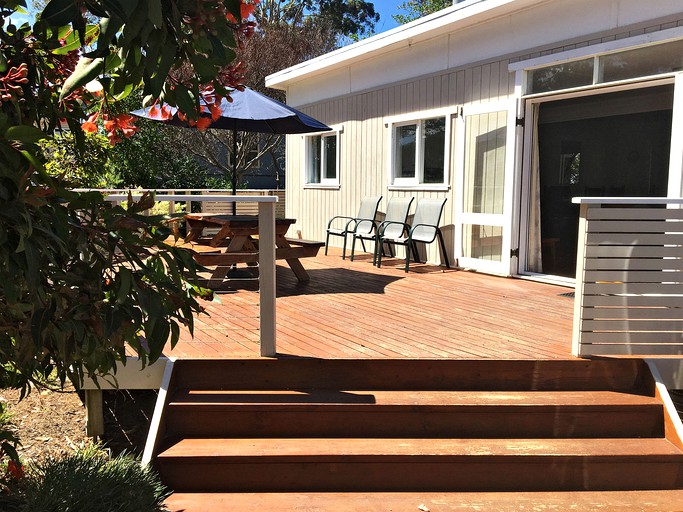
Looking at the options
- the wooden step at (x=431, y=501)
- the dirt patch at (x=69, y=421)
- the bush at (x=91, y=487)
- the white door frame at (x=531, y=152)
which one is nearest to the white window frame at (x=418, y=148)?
the white door frame at (x=531, y=152)

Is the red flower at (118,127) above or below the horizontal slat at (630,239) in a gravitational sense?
above

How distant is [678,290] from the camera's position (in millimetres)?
3217

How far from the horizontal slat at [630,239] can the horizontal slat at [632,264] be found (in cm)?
9

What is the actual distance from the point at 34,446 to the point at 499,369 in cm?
273

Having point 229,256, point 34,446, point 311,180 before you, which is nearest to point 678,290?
point 229,256

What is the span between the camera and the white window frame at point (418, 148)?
677cm

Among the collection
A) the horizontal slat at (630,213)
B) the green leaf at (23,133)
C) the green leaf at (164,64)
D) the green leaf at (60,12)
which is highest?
the green leaf at (60,12)

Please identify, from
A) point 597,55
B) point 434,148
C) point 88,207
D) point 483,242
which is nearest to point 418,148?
point 434,148

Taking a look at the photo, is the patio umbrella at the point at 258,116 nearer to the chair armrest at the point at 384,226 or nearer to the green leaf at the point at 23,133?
the chair armrest at the point at 384,226

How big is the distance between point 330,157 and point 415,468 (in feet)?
22.9

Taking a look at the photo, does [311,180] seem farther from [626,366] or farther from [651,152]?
[626,366]

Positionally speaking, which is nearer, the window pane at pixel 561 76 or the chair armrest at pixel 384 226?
the window pane at pixel 561 76

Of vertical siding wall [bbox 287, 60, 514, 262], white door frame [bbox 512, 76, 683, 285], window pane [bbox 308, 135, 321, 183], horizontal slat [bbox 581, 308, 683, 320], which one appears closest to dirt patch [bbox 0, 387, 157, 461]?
horizontal slat [bbox 581, 308, 683, 320]

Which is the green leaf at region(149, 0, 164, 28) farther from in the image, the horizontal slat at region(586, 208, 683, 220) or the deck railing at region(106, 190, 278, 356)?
the horizontal slat at region(586, 208, 683, 220)
